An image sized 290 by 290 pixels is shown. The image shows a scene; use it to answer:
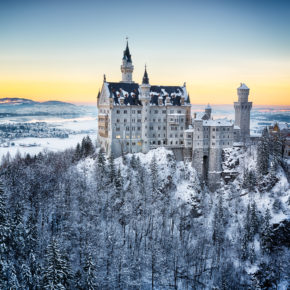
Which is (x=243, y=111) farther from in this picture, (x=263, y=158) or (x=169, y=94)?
(x=169, y=94)

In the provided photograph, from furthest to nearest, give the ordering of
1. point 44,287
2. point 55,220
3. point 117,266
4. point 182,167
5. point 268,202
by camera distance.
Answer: point 182,167
point 268,202
point 55,220
point 117,266
point 44,287

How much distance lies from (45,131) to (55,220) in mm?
99879

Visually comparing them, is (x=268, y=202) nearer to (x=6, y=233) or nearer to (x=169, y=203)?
(x=169, y=203)

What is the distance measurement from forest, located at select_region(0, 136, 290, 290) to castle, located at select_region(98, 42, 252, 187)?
471 cm

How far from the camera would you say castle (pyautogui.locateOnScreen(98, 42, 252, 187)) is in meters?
98.8

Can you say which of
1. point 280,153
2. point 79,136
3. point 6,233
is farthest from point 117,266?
point 79,136

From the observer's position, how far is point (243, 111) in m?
107

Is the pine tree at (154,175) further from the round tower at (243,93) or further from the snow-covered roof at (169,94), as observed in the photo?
the round tower at (243,93)

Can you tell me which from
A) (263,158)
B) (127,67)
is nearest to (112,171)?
(127,67)

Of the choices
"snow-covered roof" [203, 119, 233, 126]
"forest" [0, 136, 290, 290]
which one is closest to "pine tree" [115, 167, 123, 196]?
"forest" [0, 136, 290, 290]

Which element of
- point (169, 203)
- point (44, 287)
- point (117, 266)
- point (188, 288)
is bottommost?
point (188, 288)

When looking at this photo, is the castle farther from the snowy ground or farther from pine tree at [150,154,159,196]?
the snowy ground

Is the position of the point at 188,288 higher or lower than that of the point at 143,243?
lower

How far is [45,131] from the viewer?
172 metres
